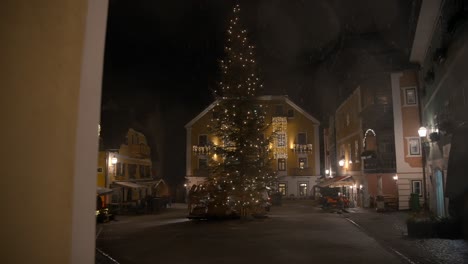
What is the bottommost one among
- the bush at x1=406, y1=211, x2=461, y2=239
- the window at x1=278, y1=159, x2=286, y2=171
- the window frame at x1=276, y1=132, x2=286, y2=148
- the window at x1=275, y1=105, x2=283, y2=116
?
the bush at x1=406, y1=211, x2=461, y2=239

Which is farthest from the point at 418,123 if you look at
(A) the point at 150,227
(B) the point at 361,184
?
(A) the point at 150,227

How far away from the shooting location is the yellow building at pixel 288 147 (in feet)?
165

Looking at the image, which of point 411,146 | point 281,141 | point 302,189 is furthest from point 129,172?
point 411,146

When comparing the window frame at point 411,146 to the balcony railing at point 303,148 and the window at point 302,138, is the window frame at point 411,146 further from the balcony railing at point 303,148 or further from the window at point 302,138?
the window at point 302,138

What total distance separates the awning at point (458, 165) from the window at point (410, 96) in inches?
605

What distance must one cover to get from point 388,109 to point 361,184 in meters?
6.86

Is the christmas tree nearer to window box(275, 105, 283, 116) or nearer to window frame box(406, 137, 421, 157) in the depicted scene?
window frame box(406, 137, 421, 157)

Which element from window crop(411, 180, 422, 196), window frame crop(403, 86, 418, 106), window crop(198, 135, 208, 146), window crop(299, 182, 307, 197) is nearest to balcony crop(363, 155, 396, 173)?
window crop(411, 180, 422, 196)

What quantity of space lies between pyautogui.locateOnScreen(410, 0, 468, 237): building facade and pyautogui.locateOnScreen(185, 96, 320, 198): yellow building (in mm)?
26758

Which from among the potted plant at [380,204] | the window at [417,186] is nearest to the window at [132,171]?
the potted plant at [380,204]

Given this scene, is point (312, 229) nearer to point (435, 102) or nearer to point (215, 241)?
point (215, 241)

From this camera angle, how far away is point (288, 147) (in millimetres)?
51625

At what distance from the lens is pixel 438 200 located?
20.1 m

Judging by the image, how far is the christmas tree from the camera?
26281 mm
